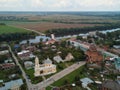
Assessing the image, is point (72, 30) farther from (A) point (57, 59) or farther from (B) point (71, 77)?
(B) point (71, 77)

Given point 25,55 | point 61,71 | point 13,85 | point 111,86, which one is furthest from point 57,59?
point 111,86

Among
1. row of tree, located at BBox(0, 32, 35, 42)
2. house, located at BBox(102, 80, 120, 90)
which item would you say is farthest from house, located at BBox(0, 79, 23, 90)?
row of tree, located at BBox(0, 32, 35, 42)

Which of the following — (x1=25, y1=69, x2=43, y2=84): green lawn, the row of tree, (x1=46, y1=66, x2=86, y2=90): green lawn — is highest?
(x1=46, y1=66, x2=86, y2=90): green lawn

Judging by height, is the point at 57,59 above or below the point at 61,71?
above

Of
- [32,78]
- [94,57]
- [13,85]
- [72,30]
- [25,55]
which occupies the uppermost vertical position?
[94,57]

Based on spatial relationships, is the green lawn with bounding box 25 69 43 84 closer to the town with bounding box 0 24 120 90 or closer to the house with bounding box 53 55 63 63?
the town with bounding box 0 24 120 90

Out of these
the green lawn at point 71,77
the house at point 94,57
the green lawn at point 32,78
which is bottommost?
the green lawn at point 32,78

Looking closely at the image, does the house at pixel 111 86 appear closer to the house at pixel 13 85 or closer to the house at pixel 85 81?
the house at pixel 85 81

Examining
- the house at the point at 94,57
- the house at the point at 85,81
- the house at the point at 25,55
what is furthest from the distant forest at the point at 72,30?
the house at the point at 85,81

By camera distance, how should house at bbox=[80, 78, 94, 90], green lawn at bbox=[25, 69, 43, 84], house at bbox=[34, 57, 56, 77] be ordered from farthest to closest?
Answer: 1. house at bbox=[34, 57, 56, 77]
2. green lawn at bbox=[25, 69, 43, 84]
3. house at bbox=[80, 78, 94, 90]

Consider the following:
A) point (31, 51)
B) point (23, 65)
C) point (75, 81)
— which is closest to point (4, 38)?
point (31, 51)

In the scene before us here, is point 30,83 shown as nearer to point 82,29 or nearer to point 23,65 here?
point 23,65
